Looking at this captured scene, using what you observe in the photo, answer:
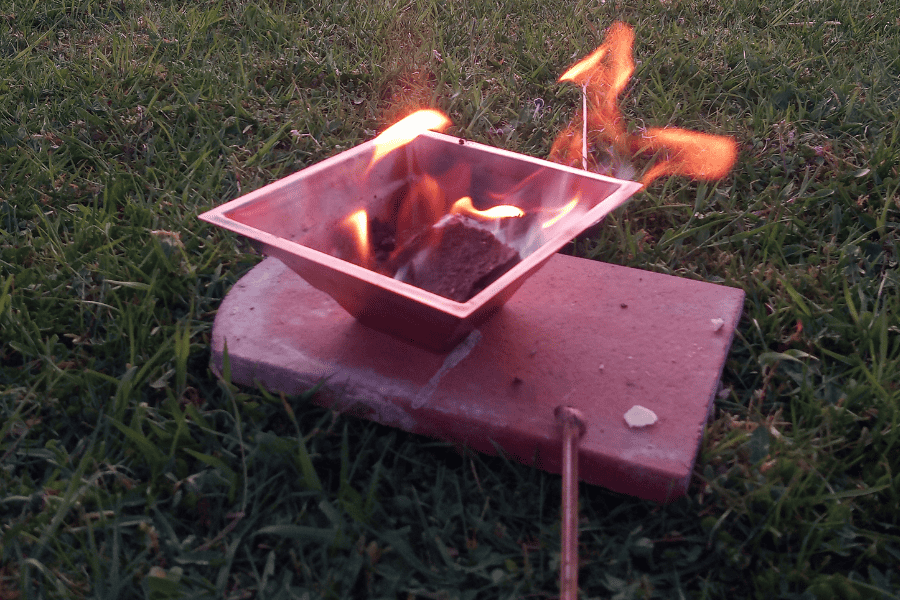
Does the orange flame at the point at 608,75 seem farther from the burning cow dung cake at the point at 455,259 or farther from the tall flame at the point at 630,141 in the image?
the burning cow dung cake at the point at 455,259

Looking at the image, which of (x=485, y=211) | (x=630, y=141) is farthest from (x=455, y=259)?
(x=630, y=141)

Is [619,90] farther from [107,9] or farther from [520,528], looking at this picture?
[107,9]

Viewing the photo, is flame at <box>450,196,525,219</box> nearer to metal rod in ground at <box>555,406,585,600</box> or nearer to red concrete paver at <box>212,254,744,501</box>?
red concrete paver at <box>212,254,744,501</box>

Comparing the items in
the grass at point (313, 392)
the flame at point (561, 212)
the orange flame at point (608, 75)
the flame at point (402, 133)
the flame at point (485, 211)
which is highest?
the flame at point (402, 133)

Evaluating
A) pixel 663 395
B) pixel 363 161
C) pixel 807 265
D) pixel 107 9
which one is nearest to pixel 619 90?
pixel 807 265

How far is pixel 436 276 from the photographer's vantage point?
143 centimetres

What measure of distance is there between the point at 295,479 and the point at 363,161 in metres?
0.71

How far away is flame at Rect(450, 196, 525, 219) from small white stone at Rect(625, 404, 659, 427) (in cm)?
50

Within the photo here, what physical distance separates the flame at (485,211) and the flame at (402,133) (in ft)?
0.63

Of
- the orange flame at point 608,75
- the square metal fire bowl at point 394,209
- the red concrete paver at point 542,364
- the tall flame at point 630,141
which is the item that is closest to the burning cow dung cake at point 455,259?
the square metal fire bowl at point 394,209

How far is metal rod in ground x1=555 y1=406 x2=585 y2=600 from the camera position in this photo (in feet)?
3.40

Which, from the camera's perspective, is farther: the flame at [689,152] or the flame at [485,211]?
the flame at [689,152]

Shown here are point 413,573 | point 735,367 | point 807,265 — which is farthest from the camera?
point 807,265

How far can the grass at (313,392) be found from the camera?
1.18 m
